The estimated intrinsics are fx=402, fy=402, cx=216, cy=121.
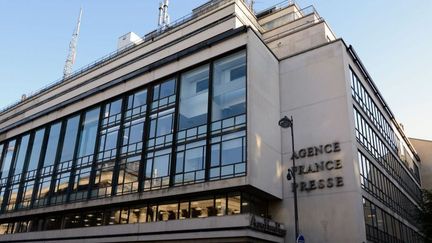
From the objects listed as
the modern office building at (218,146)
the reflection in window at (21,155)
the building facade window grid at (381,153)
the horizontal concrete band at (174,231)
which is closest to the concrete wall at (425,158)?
the building facade window grid at (381,153)

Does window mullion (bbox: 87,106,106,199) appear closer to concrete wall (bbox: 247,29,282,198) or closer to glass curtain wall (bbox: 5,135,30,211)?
glass curtain wall (bbox: 5,135,30,211)

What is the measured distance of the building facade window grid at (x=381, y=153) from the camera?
29344 mm

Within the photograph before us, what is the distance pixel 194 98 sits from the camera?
95.4 ft

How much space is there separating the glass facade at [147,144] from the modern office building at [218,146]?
0.10 m

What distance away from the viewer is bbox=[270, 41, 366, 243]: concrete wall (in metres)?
24.5

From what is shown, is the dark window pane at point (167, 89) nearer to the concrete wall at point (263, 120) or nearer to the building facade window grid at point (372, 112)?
the concrete wall at point (263, 120)

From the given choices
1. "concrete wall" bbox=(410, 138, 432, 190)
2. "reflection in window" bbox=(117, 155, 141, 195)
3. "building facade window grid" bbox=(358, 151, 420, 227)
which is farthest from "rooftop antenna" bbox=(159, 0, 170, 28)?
"concrete wall" bbox=(410, 138, 432, 190)

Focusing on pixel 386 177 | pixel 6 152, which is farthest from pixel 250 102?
pixel 6 152

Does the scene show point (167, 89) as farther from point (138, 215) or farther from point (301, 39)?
point (301, 39)

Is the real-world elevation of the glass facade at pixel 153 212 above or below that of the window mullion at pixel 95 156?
below

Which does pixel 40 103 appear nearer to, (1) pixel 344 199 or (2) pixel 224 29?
(2) pixel 224 29

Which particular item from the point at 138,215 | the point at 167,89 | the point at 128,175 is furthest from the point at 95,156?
the point at 167,89

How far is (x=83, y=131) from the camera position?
35594 millimetres

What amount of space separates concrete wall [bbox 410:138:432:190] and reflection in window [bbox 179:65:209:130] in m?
40.0
